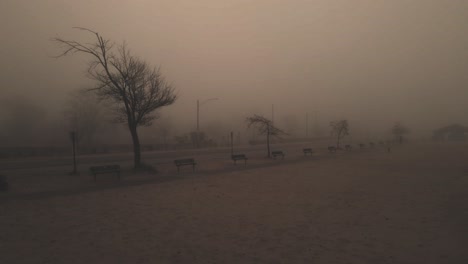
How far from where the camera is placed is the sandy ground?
5375 millimetres

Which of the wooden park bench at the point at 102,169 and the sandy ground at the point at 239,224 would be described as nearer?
the sandy ground at the point at 239,224

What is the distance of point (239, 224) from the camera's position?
23.6 ft

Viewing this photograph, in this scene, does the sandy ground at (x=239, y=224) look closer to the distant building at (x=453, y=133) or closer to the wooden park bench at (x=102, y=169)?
the wooden park bench at (x=102, y=169)

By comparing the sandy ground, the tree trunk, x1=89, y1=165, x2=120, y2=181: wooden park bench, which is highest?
the tree trunk

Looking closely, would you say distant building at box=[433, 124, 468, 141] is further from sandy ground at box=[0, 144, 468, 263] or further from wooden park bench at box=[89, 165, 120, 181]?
wooden park bench at box=[89, 165, 120, 181]

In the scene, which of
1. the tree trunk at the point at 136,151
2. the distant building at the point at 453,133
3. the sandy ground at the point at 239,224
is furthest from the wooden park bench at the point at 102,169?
the distant building at the point at 453,133

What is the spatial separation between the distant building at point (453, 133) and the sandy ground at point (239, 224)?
248ft

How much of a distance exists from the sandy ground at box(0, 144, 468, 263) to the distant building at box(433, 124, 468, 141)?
75477 millimetres

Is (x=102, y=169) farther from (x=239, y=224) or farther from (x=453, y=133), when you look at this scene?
(x=453, y=133)

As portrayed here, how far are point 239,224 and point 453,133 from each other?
86.6 metres

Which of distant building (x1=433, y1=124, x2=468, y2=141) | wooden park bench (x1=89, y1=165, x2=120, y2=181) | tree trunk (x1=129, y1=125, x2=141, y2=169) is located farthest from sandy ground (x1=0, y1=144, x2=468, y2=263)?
distant building (x1=433, y1=124, x2=468, y2=141)

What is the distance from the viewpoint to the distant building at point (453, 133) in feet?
241

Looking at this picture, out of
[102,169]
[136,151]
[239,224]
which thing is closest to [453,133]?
[136,151]

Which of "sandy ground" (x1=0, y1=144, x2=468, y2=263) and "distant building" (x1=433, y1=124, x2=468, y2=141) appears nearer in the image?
"sandy ground" (x1=0, y1=144, x2=468, y2=263)
